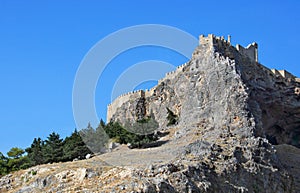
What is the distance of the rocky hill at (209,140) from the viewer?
4369 cm

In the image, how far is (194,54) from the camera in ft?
226

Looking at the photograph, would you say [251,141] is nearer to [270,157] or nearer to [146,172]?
[270,157]

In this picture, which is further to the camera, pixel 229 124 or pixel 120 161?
pixel 229 124

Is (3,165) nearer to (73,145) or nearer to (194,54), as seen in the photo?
(73,145)

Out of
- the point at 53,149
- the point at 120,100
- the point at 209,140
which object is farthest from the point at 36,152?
the point at 120,100

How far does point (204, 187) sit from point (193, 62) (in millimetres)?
28272

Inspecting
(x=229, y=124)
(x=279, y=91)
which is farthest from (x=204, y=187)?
(x=279, y=91)

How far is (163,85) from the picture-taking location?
79.9 m

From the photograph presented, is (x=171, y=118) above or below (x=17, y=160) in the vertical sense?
above

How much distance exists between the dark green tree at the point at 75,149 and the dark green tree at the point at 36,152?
107 inches

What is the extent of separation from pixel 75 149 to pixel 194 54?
1861cm

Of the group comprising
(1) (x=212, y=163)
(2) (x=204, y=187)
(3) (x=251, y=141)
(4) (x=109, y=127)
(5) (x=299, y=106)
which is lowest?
(2) (x=204, y=187)

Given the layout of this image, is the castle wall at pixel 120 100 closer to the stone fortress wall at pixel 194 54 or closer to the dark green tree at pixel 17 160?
the stone fortress wall at pixel 194 54

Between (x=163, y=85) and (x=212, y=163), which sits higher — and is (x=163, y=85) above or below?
above
